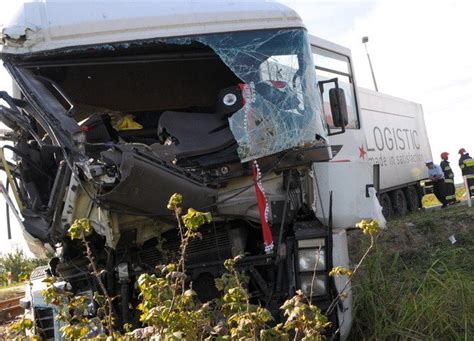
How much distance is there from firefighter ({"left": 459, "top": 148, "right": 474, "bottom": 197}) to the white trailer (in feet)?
4.33

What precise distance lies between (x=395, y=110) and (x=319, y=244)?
11.8 meters

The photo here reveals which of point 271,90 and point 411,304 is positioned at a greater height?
point 271,90

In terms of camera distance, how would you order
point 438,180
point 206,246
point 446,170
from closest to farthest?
point 206,246 < point 446,170 < point 438,180

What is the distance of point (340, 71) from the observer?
27.0 feet

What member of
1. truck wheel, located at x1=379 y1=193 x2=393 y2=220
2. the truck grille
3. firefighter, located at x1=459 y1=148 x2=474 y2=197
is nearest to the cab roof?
the truck grille

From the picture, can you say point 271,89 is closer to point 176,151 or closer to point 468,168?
point 176,151

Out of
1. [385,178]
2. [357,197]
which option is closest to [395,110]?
[385,178]

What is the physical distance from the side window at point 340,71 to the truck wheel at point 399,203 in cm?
697

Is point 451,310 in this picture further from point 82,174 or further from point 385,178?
point 385,178

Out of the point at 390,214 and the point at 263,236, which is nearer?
the point at 263,236

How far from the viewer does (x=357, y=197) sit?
4727 millimetres

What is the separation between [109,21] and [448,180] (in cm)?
1510

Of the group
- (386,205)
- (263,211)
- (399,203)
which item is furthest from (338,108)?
(399,203)

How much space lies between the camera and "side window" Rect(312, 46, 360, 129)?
23.7ft
